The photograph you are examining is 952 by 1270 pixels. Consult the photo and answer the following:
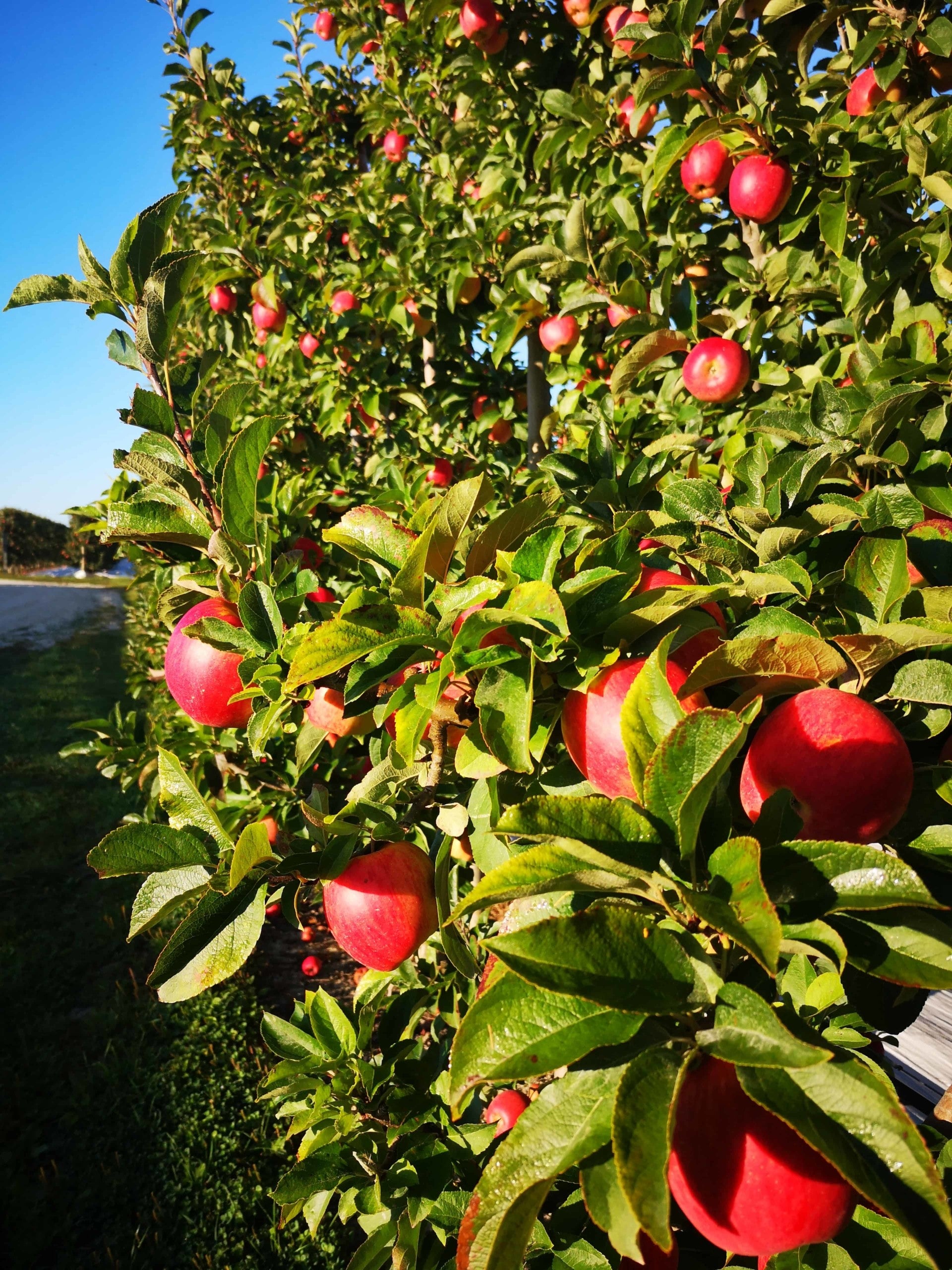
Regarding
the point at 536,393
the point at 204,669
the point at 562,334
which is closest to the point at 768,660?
the point at 204,669

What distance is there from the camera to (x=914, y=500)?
849mm

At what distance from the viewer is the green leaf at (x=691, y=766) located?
481 millimetres

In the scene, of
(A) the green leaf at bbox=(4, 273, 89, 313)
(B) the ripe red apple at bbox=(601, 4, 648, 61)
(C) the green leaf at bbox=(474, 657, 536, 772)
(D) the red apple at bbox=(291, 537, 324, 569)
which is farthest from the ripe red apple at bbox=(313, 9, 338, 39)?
(C) the green leaf at bbox=(474, 657, 536, 772)

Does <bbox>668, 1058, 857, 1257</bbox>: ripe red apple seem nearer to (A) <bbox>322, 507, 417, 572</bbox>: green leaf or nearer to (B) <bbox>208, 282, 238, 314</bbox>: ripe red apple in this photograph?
(A) <bbox>322, 507, 417, 572</bbox>: green leaf

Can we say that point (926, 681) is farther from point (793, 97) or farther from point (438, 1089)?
point (793, 97)

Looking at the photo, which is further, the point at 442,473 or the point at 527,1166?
the point at 442,473

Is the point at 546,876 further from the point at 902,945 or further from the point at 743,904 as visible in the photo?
the point at 902,945

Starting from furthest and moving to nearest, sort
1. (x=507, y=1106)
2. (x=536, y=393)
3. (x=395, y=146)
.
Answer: (x=395, y=146) → (x=536, y=393) → (x=507, y=1106)

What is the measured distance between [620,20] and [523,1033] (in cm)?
254

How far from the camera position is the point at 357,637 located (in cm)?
66

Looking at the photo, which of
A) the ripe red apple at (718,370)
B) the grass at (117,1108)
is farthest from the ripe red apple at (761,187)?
the grass at (117,1108)

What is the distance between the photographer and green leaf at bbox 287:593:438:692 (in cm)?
63

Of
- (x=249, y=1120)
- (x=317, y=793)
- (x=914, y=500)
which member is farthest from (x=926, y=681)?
(x=249, y=1120)

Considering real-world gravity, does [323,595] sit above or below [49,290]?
below
